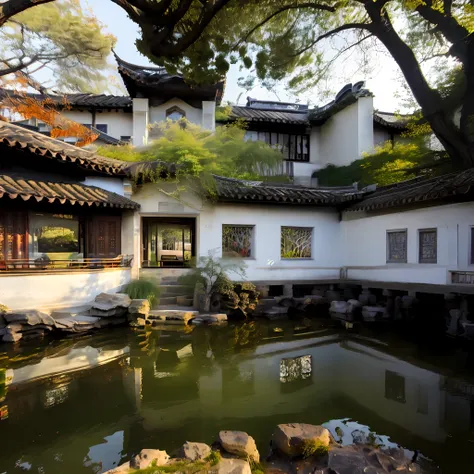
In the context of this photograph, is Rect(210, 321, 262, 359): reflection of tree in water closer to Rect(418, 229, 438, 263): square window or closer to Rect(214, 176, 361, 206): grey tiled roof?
Rect(214, 176, 361, 206): grey tiled roof

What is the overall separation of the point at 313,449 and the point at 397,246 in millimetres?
7489

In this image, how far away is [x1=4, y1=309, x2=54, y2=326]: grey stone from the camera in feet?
21.6

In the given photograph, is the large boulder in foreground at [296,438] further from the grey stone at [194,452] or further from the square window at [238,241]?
the square window at [238,241]

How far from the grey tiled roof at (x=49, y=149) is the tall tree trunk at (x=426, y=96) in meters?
7.57

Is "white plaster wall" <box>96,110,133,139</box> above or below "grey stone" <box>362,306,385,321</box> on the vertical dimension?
above

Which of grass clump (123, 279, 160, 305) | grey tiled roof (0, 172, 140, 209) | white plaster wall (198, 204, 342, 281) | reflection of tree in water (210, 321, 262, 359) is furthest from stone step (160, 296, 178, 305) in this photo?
grey tiled roof (0, 172, 140, 209)

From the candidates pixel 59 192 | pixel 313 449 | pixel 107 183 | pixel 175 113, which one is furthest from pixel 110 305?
pixel 175 113

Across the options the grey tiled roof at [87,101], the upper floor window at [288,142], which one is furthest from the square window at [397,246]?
the grey tiled roof at [87,101]

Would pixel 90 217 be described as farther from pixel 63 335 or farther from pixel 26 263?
pixel 63 335

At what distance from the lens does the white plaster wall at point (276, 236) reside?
1020 cm

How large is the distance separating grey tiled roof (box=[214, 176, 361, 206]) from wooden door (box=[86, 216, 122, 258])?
318 cm

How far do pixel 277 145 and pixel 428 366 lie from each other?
12.2 m

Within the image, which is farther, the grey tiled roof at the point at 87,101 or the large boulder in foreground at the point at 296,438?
the grey tiled roof at the point at 87,101

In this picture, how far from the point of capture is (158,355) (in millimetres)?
5875
